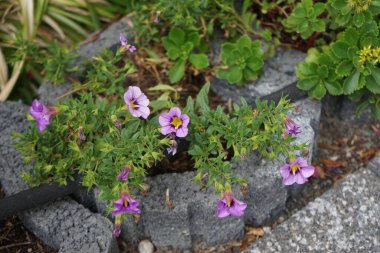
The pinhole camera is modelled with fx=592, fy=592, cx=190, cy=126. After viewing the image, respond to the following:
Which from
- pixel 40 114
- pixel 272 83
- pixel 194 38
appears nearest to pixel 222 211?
pixel 40 114

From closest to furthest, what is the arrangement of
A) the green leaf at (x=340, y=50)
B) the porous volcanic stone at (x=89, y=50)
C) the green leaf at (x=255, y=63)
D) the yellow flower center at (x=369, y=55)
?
the yellow flower center at (x=369, y=55)
the green leaf at (x=340, y=50)
the green leaf at (x=255, y=63)
the porous volcanic stone at (x=89, y=50)

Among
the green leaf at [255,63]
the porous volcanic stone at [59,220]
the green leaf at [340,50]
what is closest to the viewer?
the porous volcanic stone at [59,220]

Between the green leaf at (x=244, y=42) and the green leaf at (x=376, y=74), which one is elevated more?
the green leaf at (x=244, y=42)

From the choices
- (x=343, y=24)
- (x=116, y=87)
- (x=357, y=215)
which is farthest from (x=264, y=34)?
(x=357, y=215)

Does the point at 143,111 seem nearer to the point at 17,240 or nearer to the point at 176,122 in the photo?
the point at 176,122

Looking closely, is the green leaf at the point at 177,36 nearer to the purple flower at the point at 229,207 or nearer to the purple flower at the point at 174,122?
the purple flower at the point at 174,122

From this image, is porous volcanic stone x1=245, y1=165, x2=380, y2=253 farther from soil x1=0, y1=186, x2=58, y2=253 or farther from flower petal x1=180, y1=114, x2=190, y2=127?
soil x1=0, y1=186, x2=58, y2=253

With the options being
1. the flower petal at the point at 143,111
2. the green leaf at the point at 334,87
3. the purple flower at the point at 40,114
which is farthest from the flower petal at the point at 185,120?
the green leaf at the point at 334,87
